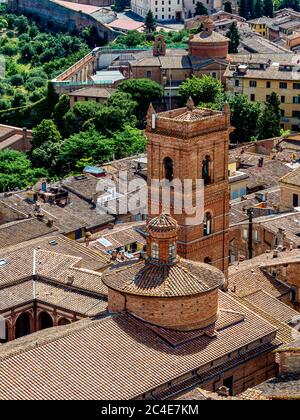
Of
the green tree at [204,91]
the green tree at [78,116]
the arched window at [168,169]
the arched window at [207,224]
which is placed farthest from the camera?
the green tree at [78,116]

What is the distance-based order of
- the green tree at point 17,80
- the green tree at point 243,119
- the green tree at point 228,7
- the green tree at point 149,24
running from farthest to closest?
the green tree at point 228,7
the green tree at point 149,24
the green tree at point 17,80
the green tree at point 243,119

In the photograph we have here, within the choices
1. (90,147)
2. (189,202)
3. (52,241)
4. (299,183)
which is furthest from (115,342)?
(90,147)

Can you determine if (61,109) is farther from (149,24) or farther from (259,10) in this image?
(259,10)

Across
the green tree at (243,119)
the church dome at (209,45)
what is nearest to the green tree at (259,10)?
the church dome at (209,45)

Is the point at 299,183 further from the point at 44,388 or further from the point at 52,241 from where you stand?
the point at 44,388

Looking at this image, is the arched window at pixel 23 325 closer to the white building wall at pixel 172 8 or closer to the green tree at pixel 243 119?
the green tree at pixel 243 119

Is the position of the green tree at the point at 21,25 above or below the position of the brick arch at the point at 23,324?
above

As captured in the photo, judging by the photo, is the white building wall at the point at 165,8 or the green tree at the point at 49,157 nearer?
the green tree at the point at 49,157

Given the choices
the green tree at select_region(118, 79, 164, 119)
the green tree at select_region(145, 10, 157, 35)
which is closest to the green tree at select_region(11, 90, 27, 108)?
the green tree at select_region(118, 79, 164, 119)
